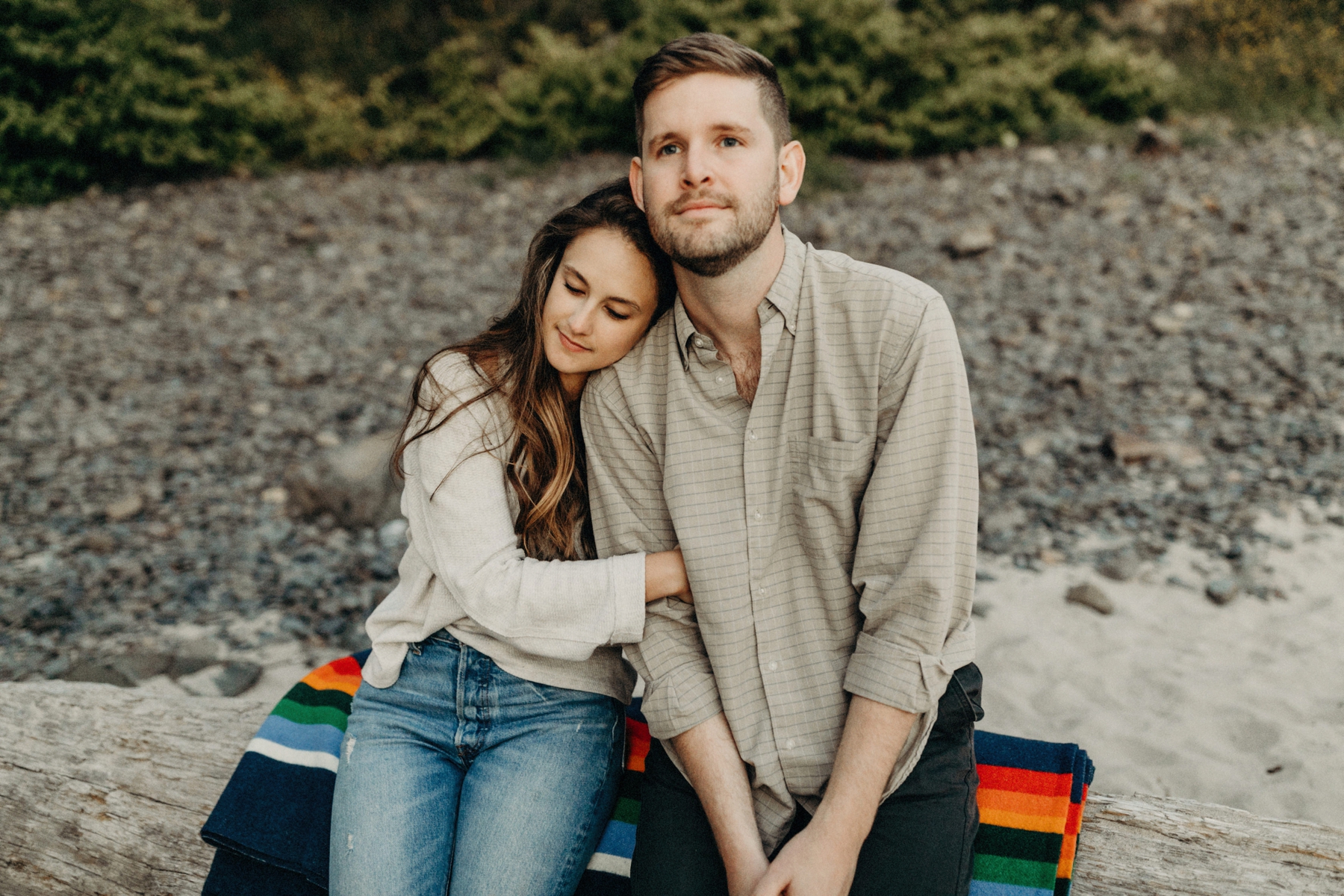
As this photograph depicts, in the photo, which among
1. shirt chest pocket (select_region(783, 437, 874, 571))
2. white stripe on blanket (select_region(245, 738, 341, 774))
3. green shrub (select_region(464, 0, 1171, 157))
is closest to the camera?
shirt chest pocket (select_region(783, 437, 874, 571))

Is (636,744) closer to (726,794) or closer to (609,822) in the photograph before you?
(609,822)

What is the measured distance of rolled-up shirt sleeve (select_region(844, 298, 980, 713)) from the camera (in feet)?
6.66

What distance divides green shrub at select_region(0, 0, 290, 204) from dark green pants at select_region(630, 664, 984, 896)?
980 cm

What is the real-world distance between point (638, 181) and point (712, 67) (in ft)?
1.14

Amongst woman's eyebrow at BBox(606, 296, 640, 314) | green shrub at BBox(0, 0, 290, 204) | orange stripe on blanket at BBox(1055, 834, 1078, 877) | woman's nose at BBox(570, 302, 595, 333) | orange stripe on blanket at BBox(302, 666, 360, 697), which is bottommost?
orange stripe on blanket at BBox(1055, 834, 1078, 877)

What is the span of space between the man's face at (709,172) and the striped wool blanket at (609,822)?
1.41 meters

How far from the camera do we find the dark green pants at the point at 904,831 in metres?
2.02

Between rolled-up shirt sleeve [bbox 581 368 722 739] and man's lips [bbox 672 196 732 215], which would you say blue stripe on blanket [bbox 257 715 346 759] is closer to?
rolled-up shirt sleeve [bbox 581 368 722 739]

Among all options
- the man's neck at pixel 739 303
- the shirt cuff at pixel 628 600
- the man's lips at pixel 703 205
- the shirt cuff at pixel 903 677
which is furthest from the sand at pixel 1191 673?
the man's lips at pixel 703 205

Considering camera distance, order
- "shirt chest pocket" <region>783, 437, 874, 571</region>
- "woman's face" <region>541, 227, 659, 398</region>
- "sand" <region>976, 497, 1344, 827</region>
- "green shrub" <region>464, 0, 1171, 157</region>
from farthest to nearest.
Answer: "green shrub" <region>464, 0, 1171, 157</region> → "sand" <region>976, 497, 1344, 827</region> → "woman's face" <region>541, 227, 659, 398</region> → "shirt chest pocket" <region>783, 437, 874, 571</region>

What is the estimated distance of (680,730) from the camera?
220cm

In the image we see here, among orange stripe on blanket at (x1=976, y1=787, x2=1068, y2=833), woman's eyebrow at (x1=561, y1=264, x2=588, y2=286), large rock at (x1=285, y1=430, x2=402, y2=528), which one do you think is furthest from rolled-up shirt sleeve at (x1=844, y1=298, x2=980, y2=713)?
large rock at (x1=285, y1=430, x2=402, y2=528)

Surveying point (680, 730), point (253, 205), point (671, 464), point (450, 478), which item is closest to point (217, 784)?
point (450, 478)

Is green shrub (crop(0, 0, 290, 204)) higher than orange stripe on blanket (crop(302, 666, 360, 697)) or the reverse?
higher
